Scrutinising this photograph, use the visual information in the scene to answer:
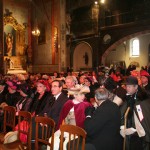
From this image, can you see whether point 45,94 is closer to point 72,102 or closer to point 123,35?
point 72,102

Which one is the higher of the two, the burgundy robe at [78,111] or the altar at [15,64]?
the altar at [15,64]

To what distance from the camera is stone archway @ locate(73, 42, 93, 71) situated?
26.0 meters

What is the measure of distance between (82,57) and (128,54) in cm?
523

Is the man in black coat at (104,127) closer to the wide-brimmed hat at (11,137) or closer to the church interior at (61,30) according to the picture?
the wide-brimmed hat at (11,137)

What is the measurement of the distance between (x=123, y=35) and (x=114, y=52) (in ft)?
22.0

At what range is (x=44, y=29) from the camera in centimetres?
2006

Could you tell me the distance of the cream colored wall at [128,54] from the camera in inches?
1078

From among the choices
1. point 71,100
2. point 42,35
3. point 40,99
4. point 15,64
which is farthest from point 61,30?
point 71,100

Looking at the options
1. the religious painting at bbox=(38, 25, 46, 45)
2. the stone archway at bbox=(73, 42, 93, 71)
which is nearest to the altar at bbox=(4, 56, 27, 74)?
the religious painting at bbox=(38, 25, 46, 45)

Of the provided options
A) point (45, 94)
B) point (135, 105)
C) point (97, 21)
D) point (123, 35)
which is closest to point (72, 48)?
point (97, 21)

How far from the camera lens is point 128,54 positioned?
93.9ft

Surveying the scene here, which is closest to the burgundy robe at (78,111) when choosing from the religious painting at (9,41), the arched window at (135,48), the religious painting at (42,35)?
the religious painting at (42,35)

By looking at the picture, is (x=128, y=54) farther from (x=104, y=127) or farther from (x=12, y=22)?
(x=104, y=127)

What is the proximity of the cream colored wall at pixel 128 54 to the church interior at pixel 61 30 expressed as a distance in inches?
128
